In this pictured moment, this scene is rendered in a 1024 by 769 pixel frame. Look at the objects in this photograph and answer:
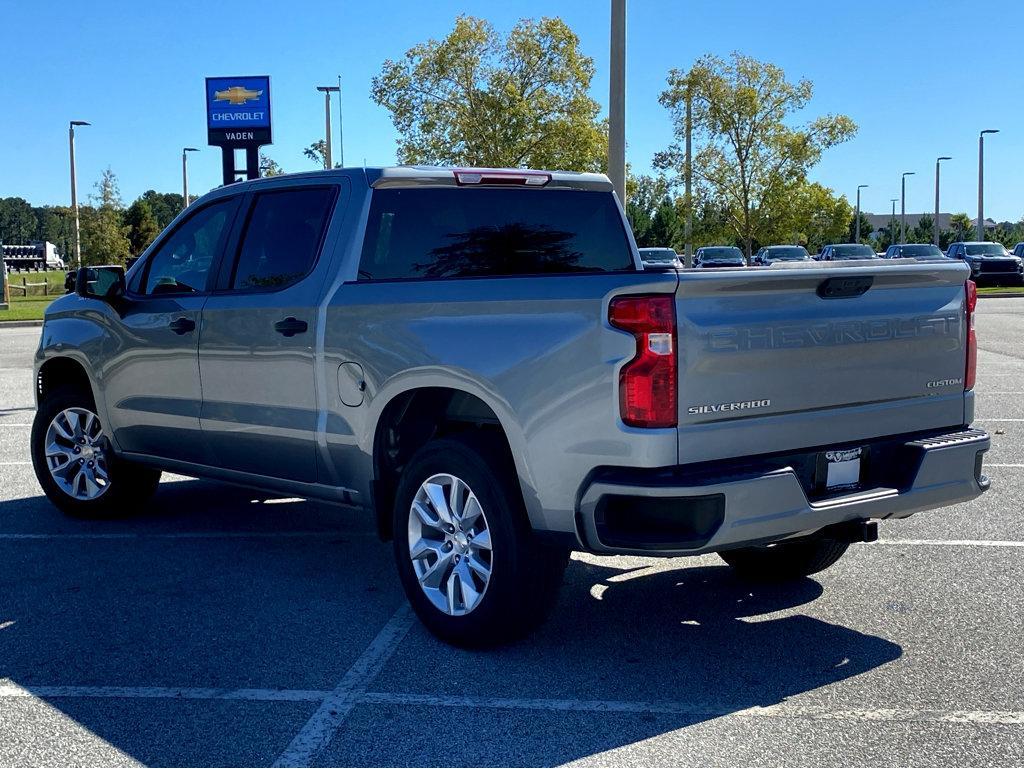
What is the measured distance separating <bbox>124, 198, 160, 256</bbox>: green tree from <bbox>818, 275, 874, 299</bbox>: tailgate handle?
74604 mm

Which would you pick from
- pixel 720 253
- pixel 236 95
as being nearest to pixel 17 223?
pixel 720 253

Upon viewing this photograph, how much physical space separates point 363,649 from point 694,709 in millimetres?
1437

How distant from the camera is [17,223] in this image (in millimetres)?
166750

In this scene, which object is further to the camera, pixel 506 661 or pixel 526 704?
pixel 506 661

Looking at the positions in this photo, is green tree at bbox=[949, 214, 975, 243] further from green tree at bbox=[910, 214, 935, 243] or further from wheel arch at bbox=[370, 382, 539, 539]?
wheel arch at bbox=[370, 382, 539, 539]

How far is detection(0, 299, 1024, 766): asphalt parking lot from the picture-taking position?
12.9ft

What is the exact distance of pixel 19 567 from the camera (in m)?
6.37

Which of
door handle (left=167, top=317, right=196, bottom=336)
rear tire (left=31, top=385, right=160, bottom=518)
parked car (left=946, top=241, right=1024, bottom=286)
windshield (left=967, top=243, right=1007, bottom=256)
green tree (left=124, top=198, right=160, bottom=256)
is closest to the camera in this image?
door handle (left=167, top=317, right=196, bottom=336)

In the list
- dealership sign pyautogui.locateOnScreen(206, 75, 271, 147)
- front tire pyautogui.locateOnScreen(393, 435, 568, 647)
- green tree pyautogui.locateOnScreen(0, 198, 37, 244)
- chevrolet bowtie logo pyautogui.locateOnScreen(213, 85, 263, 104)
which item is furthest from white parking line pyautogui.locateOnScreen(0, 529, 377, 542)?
green tree pyautogui.locateOnScreen(0, 198, 37, 244)

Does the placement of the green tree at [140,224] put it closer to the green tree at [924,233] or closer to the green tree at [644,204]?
the green tree at [644,204]

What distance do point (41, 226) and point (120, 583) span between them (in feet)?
583

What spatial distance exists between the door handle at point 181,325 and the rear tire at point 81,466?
1229 millimetres

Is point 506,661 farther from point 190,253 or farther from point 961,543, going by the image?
point 190,253

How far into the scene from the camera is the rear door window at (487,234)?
5.68m
